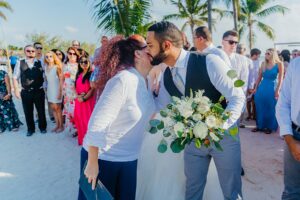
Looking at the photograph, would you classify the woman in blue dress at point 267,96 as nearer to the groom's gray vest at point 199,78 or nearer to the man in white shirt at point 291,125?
the man in white shirt at point 291,125

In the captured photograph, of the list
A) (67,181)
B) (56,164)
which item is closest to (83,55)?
(56,164)

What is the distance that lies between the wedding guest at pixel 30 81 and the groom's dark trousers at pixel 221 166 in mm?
4934

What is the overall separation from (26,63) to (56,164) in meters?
2.72

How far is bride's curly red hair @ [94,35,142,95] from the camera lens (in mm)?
1880

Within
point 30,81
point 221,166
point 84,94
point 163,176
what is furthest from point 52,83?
point 221,166

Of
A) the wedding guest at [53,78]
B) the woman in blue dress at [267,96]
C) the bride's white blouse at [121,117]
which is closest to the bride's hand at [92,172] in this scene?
the bride's white blouse at [121,117]

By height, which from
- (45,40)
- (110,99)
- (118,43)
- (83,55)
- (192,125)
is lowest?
(192,125)

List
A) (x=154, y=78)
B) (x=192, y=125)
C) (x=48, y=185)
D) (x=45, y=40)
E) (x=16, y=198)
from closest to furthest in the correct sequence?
(x=192, y=125) < (x=154, y=78) < (x=16, y=198) < (x=48, y=185) < (x=45, y=40)

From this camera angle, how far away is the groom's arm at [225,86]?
1963mm

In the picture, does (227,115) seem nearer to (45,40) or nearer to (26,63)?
(26,63)

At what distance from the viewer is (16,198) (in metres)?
3.54

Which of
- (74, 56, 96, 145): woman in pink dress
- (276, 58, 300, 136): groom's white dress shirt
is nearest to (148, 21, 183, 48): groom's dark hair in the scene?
(276, 58, 300, 136): groom's white dress shirt

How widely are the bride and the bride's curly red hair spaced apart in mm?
975

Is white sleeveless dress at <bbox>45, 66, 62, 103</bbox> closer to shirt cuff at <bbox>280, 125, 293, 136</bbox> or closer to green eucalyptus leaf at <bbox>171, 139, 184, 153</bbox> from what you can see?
green eucalyptus leaf at <bbox>171, 139, 184, 153</bbox>
